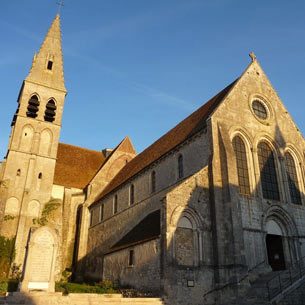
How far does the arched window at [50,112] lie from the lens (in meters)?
33.8

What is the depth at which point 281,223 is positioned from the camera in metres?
19.7

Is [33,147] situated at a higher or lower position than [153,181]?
higher

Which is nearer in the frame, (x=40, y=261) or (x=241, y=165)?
(x=40, y=261)

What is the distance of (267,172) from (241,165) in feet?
7.12

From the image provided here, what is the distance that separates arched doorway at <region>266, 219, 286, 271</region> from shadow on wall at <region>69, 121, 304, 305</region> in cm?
7

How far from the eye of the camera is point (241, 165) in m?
19.9

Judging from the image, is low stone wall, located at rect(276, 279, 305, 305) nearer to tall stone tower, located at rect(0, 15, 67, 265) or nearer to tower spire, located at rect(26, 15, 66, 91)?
tall stone tower, located at rect(0, 15, 67, 265)

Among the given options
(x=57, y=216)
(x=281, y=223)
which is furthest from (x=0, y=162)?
(x=281, y=223)

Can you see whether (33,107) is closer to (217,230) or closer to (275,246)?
(217,230)

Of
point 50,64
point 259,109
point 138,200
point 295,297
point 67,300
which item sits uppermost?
point 50,64

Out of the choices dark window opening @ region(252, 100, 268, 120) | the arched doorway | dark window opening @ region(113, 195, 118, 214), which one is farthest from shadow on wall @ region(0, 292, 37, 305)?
dark window opening @ region(252, 100, 268, 120)

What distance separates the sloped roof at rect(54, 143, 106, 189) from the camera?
34.0 meters

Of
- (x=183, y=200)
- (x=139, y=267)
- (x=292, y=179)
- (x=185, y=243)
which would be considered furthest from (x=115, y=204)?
(x=292, y=179)

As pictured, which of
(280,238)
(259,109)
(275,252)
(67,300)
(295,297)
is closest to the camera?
(67,300)
